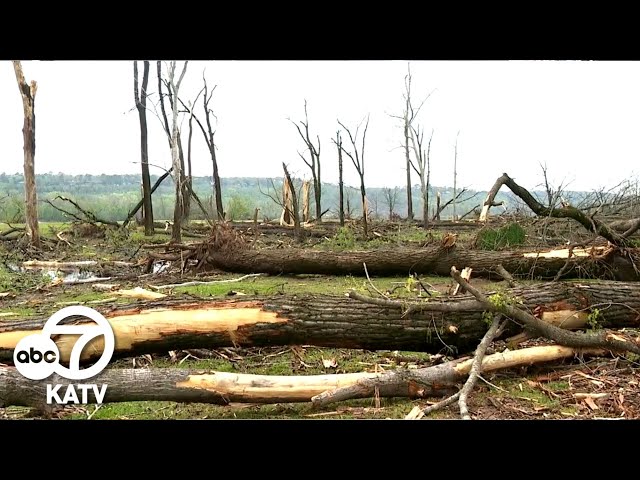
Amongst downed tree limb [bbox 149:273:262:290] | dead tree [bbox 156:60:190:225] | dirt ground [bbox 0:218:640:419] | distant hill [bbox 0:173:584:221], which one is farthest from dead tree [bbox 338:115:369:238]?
downed tree limb [bbox 149:273:262:290]

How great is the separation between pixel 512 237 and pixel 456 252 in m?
0.44

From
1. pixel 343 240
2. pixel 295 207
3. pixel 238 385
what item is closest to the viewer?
pixel 238 385

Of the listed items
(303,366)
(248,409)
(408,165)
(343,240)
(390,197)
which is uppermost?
(408,165)

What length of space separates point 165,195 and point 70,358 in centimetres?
108

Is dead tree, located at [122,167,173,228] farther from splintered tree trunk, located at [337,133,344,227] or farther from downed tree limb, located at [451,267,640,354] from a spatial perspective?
downed tree limb, located at [451,267,640,354]

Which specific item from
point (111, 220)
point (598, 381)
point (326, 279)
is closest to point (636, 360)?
point (598, 381)

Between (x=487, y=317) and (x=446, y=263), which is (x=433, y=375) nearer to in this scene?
(x=487, y=317)

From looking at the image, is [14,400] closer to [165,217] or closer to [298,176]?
[165,217]

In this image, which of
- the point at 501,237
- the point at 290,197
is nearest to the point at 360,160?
the point at 290,197

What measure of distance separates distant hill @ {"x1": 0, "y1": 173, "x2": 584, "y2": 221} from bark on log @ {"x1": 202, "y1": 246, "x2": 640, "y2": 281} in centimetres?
37

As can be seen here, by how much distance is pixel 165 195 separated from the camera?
146 inches

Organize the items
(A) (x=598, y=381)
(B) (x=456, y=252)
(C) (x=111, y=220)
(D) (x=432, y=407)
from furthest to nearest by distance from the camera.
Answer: (B) (x=456, y=252) → (C) (x=111, y=220) → (A) (x=598, y=381) → (D) (x=432, y=407)

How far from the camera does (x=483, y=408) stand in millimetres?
3127

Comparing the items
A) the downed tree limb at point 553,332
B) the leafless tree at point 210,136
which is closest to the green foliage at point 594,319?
the downed tree limb at point 553,332
